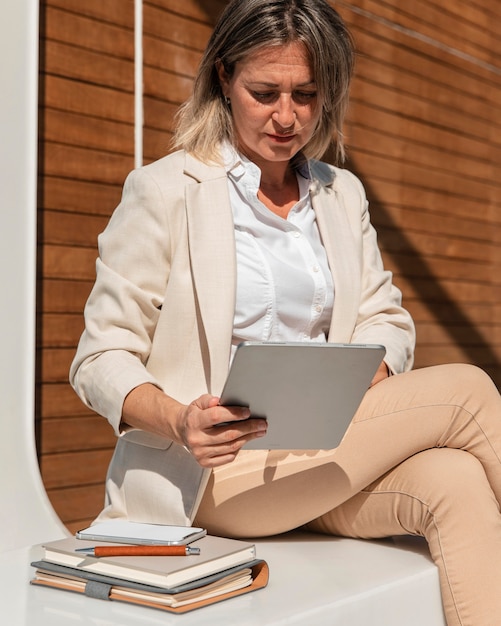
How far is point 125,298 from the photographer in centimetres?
196

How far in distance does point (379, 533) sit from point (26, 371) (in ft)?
4.18

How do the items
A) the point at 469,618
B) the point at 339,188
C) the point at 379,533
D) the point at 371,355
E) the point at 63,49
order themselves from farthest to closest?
the point at 63,49, the point at 339,188, the point at 379,533, the point at 469,618, the point at 371,355

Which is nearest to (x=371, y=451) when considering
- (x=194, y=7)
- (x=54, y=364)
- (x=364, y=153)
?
(x=54, y=364)

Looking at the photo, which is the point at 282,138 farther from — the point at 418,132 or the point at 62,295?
the point at 418,132

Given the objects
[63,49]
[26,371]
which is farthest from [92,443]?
[63,49]

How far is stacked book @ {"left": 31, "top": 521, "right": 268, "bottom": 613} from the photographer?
5.20 feet

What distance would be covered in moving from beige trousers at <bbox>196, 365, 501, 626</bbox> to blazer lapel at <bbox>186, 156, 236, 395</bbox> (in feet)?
0.75

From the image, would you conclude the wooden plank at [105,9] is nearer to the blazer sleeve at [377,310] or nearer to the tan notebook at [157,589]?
the blazer sleeve at [377,310]

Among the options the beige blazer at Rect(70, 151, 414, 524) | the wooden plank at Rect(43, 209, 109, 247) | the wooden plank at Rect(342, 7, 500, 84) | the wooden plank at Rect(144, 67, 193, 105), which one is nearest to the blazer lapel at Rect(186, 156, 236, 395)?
the beige blazer at Rect(70, 151, 414, 524)

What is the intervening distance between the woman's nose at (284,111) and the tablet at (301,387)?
0.65 meters

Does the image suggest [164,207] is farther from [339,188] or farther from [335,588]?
[335,588]

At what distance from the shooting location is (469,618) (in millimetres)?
1822

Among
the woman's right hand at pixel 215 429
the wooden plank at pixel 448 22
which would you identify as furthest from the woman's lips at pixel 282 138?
the wooden plank at pixel 448 22

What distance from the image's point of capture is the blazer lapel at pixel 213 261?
198 centimetres
